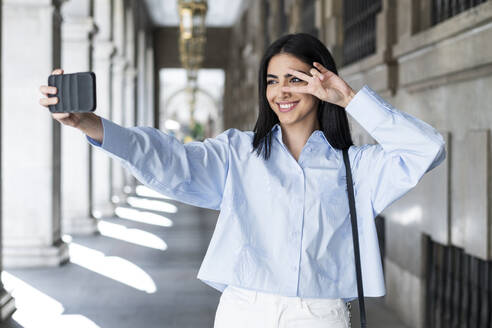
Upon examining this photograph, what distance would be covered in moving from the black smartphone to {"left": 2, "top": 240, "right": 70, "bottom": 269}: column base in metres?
7.27

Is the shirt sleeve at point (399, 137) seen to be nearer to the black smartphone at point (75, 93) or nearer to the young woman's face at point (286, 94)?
the young woman's face at point (286, 94)

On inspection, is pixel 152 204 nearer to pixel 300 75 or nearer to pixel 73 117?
pixel 300 75

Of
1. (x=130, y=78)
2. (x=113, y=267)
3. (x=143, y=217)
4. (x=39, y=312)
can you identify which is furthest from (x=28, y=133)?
(x=130, y=78)

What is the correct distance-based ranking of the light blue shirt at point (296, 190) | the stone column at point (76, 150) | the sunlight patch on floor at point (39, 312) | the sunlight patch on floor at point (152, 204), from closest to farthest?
the light blue shirt at point (296, 190) → the sunlight patch on floor at point (39, 312) → the stone column at point (76, 150) → the sunlight patch on floor at point (152, 204)

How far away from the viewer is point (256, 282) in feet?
6.64

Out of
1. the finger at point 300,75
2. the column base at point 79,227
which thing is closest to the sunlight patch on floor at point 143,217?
the column base at point 79,227

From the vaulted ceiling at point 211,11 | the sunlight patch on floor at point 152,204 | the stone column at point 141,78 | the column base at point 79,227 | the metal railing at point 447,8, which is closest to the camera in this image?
the metal railing at point 447,8

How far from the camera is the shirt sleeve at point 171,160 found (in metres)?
1.88

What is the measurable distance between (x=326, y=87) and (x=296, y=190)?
36 cm

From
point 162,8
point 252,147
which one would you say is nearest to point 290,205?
point 252,147

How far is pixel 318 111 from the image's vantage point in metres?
2.31

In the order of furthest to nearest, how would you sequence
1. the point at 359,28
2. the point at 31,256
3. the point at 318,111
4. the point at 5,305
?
the point at 359,28 → the point at 31,256 → the point at 5,305 → the point at 318,111

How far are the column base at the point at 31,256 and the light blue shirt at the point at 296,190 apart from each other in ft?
22.6

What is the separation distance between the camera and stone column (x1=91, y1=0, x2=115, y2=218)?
14.3 metres
